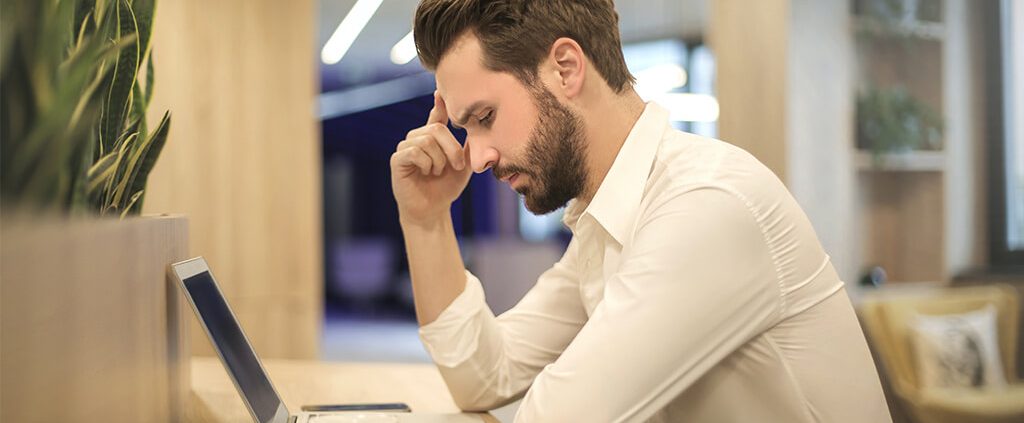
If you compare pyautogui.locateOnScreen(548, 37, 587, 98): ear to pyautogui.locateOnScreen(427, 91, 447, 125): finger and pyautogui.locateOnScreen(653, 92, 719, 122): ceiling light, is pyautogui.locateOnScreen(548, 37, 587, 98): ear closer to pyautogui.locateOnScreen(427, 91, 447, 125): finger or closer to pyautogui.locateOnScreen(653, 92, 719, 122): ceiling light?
pyautogui.locateOnScreen(427, 91, 447, 125): finger

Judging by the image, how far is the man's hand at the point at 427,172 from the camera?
160cm

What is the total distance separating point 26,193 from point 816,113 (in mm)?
4400

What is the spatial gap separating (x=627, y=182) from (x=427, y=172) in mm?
417

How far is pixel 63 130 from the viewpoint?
0.66 meters

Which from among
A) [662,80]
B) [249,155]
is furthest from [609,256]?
[662,80]

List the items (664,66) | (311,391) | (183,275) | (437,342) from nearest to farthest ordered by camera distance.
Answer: (183,275) → (437,342) → (311,391) → (664,66)

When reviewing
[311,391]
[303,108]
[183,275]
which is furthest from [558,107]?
[303,108]

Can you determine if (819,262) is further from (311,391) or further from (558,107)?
(311,391)

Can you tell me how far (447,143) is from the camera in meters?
1.60

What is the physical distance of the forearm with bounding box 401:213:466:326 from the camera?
1565 millimetres

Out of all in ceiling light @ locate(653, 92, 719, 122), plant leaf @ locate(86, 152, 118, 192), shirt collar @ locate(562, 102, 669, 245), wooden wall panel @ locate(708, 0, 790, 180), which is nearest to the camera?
plant leaf @ locate(86, 152, 118, 192)

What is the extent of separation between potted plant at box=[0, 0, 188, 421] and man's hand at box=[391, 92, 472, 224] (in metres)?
0.54

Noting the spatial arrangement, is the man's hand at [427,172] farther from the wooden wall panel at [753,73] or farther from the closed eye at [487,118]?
the wooden wall panel at [753,73]

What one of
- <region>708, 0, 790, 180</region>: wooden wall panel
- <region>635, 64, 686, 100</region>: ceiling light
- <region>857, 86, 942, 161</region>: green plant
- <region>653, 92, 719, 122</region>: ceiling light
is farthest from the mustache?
<region>635, 64, 686, 100</region>: ceiling light
